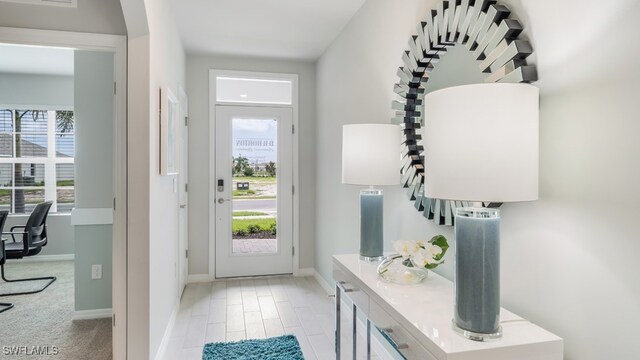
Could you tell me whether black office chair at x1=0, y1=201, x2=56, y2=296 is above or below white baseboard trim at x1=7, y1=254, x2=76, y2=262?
above

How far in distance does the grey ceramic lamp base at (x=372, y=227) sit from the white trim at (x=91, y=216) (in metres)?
2.33

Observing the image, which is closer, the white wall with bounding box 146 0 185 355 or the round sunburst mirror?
the round sunburst mirror

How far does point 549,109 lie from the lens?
3.76 ft

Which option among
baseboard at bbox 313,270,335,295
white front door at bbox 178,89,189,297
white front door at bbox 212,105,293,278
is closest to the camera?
white front door at bbox 178,89,189,297

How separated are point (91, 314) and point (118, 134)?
1.85m

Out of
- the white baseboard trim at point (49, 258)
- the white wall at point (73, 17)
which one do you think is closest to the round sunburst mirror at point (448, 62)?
the white wall at point (73, 17)

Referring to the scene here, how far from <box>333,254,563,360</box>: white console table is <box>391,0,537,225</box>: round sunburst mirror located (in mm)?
376

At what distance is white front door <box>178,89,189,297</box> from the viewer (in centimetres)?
359

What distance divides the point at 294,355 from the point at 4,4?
2784mm

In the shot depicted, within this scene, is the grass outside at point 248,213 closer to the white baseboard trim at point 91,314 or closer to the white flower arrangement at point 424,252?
the white baseboard trim at point 91,314

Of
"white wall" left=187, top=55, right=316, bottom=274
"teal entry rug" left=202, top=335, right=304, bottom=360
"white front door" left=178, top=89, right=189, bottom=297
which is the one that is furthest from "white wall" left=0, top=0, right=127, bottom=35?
"teal entry rug" left=202, top=335, right=304, bottom=360

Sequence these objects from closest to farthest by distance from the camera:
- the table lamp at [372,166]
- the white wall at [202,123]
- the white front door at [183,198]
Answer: the table lamp at [372,166] → the white front door at [183,198] → the white wall at [202,123]

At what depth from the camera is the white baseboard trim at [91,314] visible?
3.12 meters

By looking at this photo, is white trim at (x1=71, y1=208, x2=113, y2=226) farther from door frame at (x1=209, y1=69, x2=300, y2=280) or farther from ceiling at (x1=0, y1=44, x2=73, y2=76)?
ceiling at (x1=0, y1=44, x2=73, y2=76)
